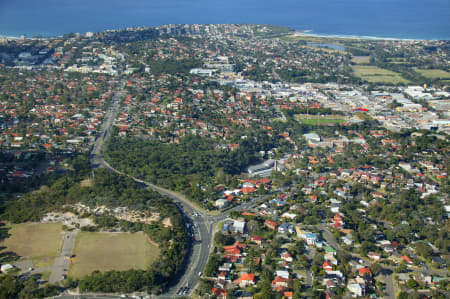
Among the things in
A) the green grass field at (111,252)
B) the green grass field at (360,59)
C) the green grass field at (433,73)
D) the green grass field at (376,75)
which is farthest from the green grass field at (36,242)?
the green grass field at (360,59)

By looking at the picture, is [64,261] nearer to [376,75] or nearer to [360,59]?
[376,75]

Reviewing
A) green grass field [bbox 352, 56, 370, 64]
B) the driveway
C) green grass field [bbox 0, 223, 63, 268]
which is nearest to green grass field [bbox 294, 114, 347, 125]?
the driveway

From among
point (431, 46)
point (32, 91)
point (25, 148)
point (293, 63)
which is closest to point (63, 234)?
point (25, 148)

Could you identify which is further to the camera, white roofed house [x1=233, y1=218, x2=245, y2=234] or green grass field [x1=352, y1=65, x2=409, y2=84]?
green grass field [x1=352, y1=65, x2=409, y2=84]

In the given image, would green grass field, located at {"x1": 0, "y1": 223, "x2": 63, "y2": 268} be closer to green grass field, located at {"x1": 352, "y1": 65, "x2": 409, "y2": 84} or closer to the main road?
the main road

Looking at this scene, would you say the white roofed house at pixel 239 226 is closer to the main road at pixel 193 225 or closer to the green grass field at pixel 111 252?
the main road at pixel 193 225

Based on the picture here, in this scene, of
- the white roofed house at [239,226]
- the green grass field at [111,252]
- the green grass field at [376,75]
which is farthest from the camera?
the green grass field at [376,75]

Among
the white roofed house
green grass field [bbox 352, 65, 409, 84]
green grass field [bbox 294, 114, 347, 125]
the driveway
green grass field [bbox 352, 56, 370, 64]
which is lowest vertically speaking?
the driveway
